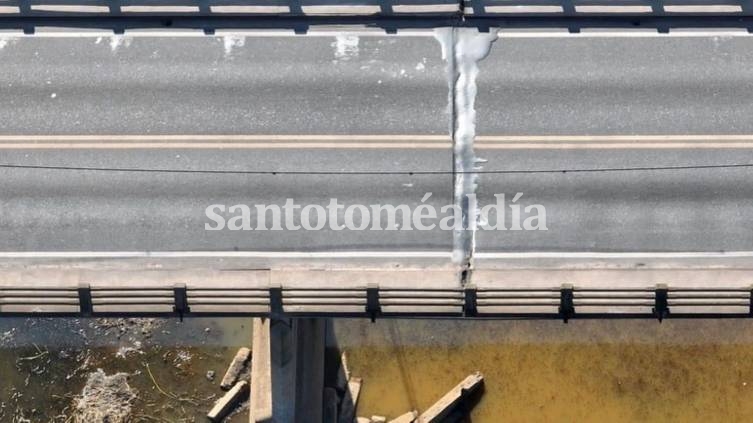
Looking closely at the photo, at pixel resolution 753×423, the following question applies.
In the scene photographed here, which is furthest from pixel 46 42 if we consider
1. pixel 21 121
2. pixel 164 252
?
pixel 164 252

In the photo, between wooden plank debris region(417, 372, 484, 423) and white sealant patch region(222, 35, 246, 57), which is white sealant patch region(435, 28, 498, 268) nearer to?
white sealant patch region(222, 35, 246, 57)

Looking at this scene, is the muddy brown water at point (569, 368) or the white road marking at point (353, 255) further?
the muddy brown water at point (569, 368)

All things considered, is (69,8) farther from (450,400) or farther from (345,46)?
(450,400)

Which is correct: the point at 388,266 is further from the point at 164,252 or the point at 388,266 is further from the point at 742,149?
the point at 742,149

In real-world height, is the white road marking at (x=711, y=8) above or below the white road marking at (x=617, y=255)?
above

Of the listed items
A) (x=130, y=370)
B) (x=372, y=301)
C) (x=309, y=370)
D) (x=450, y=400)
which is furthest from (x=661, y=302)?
(x=130, y=370)

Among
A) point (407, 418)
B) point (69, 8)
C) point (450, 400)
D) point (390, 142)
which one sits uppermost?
point (69, 8)

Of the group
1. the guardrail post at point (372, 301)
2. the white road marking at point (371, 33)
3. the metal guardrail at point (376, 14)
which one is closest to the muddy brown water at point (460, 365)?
the guardrail post at point (372, 301)

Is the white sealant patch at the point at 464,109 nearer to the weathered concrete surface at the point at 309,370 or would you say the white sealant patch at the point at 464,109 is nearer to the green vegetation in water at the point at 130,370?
the weathered concrete surface at the point at 309,370
